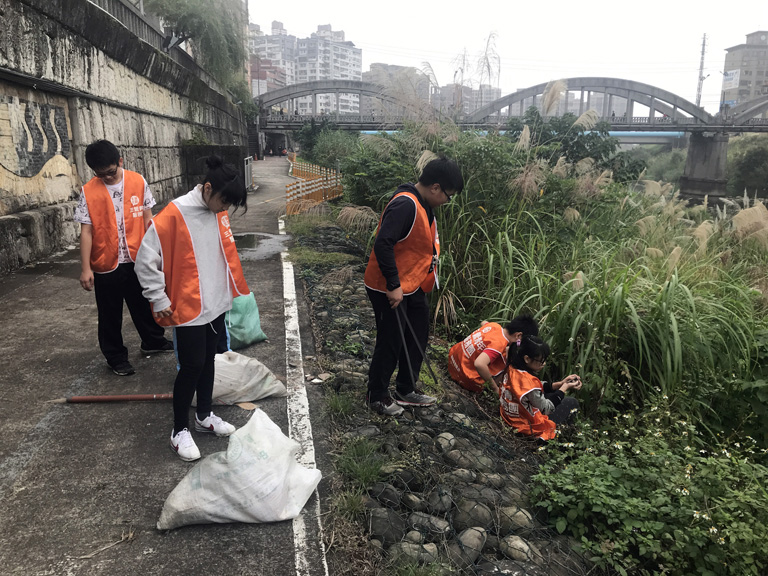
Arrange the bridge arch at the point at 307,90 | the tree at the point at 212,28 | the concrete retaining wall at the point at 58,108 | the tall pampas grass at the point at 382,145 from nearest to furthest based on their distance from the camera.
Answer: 1. the concrete retaining wall at the point at 58,108
2. the tall pampas grass at the point at 382,145
3. the tree at the point at 212,28
4. the bridge arch at the point at 307,90

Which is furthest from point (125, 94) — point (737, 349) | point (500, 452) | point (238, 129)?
point (238, 129)

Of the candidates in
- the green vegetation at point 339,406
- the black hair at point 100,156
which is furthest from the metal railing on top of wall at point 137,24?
the green vegetation at point 339,406

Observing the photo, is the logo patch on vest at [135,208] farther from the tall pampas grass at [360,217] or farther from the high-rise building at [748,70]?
the high-rise building at [748,70]

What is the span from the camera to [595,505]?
3008 mm

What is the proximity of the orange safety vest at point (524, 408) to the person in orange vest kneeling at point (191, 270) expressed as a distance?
2.23 metres

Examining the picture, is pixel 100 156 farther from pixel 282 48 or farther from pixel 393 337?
pixel 282 48

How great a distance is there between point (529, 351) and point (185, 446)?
2436 millimetres

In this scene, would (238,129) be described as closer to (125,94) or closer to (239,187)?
(125,94)

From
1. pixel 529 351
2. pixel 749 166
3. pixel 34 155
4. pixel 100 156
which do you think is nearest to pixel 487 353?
pixel 529 351

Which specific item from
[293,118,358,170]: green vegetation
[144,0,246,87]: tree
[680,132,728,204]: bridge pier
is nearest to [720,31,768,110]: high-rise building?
[680,132,728,204]: bridge pier

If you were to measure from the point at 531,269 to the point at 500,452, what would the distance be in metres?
2.31

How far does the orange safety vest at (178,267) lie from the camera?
290 centimetres

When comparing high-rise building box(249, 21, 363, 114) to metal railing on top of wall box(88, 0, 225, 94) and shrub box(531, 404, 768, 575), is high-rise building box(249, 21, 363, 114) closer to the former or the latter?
metal railing on top of wall box(88, 0, 225, 94)

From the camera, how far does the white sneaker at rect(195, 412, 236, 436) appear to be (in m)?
3.30
